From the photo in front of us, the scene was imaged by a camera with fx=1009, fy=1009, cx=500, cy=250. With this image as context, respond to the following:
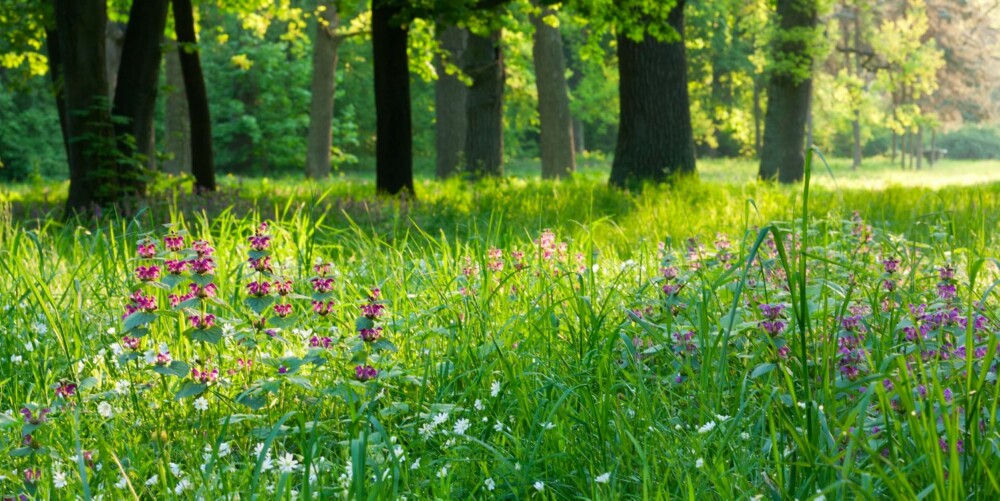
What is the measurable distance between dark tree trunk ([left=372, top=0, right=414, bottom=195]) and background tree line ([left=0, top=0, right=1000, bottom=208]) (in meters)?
0.02

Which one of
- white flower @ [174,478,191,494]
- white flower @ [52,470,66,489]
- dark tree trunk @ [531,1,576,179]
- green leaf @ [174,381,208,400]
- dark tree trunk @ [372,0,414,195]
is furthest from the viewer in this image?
dark tree trunk @ [531,1,576,179]

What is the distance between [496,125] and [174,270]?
14.3 m

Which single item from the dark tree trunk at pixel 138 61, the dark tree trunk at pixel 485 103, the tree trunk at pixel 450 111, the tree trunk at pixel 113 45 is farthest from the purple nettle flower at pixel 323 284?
the tree trunk at pixel 450 111

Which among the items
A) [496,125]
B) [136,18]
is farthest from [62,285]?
[496,125]

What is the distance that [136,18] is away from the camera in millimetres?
10648

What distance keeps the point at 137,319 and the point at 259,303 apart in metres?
0.37

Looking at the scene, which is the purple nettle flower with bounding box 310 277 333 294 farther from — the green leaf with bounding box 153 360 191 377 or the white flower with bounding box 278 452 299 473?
the white flower with bounding box 278 452 299 473

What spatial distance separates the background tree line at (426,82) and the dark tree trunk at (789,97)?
42mm

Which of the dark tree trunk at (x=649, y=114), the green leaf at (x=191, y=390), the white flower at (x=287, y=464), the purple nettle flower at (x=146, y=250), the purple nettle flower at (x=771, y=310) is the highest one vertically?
the dark tree trunk at (x=649, y=114)

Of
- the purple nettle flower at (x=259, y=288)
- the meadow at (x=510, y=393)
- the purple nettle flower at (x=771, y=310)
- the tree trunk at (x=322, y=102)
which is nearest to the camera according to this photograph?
the meadow at (x=510, y=393)

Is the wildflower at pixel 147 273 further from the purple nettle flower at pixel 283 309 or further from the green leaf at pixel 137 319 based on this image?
the purple nettle flower at pixel 283 309

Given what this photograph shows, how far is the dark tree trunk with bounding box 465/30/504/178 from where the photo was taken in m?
16.5

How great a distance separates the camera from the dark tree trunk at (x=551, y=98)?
72.1ft

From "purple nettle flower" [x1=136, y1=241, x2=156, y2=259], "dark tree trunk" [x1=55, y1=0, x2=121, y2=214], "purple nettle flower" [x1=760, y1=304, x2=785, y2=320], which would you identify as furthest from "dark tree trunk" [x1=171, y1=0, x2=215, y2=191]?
"purple nettle flower" [x1=760, y1=304, x2=785, y2=320]
